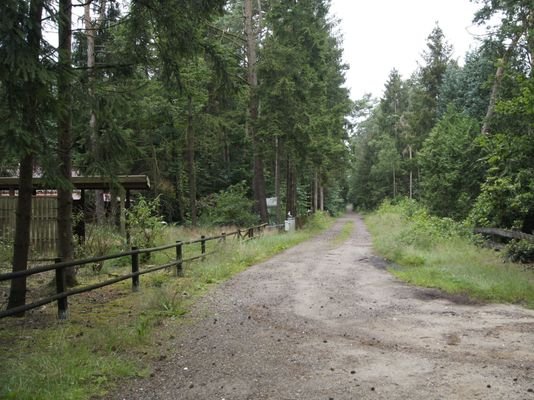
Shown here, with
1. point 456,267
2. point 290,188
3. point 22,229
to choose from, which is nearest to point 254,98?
point 290,188

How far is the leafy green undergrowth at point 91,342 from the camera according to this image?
491 centimetres

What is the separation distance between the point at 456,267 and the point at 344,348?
293 inches

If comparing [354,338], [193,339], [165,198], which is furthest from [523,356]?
[165,198]

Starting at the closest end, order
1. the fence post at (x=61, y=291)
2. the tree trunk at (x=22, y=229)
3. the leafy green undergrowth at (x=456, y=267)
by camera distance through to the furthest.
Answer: the fence post at (x=61, y=291) < the tree trunk at (x=22, y=229) < the leafy green undergrowth at (x=456, y=267)

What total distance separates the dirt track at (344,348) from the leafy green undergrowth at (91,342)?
347mm

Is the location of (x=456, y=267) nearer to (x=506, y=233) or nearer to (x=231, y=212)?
(x=506, y=233)

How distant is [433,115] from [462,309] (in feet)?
145

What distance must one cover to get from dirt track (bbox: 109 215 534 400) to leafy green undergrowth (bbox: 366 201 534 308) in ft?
2.70

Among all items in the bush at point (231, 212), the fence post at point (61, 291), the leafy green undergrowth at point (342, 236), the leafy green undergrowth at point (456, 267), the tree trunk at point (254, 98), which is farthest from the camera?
the bush at point (231, 212)

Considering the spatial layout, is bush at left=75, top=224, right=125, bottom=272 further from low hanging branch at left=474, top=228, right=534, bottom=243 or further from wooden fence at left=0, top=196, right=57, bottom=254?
low hanging branch at left=474, top=228, right=534, bottom=243

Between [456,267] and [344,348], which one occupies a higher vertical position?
[456,267]

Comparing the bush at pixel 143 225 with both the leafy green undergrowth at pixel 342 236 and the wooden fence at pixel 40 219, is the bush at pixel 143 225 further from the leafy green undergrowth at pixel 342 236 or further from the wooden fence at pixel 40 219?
the leafy green undergrowth at pixel 342 236

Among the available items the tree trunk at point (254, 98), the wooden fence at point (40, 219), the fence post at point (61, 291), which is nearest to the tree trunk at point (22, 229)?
the fence post at point (61, 291)

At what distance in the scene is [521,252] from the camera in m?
14.5
